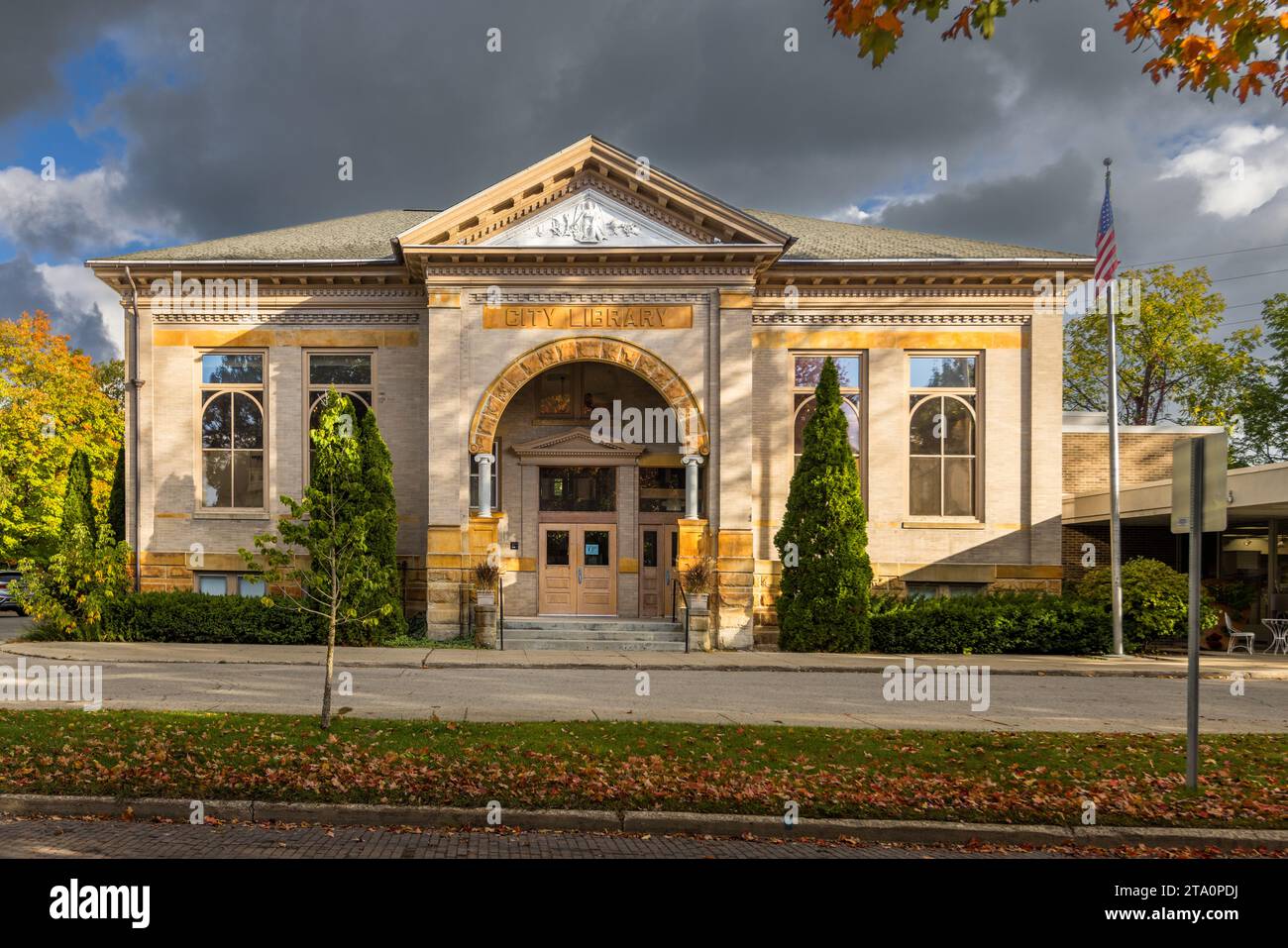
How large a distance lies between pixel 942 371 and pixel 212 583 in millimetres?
19170

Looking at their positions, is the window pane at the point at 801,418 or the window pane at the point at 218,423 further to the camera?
the window pane at the point at 218,423

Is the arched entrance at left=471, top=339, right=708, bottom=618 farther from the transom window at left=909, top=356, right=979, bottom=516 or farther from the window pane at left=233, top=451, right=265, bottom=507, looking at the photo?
the transom window at left=909, top=356, right=979, bottom=516

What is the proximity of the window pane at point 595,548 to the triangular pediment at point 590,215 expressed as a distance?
283 inches

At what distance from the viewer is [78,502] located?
66.9ft

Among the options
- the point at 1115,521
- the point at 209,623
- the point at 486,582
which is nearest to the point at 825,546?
the point at 1115,521

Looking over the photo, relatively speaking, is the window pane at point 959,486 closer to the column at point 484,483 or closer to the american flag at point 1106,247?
the american flag at point 1106,247

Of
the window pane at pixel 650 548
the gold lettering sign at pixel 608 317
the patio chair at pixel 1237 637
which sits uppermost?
the gold lettering sign at pixel 608 317

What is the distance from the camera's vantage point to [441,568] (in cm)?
2052

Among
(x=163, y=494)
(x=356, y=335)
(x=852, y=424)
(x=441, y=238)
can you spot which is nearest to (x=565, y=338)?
(x=441, y=238)

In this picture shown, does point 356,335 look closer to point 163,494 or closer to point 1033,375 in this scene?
point 163,494

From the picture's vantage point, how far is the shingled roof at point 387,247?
22.1 meters

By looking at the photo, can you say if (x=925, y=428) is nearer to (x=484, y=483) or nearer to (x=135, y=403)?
(x=484, y=483)

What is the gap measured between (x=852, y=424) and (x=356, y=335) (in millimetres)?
12728

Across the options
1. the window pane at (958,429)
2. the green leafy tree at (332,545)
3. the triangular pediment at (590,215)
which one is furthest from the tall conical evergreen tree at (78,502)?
the window pane at (958,429)
